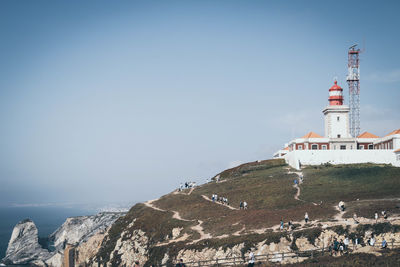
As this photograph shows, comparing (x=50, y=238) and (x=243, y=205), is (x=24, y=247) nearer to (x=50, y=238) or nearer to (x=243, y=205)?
(x=50, y=238)

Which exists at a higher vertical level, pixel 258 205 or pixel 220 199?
pixel 220 199

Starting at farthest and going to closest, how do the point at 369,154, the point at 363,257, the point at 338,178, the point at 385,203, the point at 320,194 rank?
the point at 369,154, the point at 338,178, the point at 320,194, the point at 385,203, the point at 363,257

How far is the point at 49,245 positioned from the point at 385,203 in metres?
105

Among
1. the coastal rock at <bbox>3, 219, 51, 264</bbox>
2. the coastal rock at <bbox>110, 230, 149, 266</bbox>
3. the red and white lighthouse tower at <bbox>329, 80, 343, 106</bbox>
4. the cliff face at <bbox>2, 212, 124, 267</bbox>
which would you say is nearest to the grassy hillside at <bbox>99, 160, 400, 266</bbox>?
the coastal rock at <bbox>110, 230, 149, 266</bbox>

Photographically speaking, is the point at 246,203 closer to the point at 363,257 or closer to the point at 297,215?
the point at 297,215

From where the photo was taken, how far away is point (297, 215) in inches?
2462

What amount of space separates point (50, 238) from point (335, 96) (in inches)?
3884

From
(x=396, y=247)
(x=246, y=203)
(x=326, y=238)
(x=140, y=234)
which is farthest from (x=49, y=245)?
(x=396, y=247)

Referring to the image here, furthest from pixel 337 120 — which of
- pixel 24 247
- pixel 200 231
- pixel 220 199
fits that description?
pixel 24 247

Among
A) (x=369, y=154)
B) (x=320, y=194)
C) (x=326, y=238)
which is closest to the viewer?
(x=326, y=238)

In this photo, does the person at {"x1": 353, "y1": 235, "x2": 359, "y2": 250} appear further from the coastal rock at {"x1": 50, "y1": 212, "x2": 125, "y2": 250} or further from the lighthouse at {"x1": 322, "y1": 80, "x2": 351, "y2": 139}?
the coastal rock at {"x1": 50, "y1": 212, "x2": 125, "y2": 250}

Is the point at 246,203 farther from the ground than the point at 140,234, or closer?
farther from the ground

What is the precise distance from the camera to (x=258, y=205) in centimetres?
7469

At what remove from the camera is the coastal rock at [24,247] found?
368 feet
